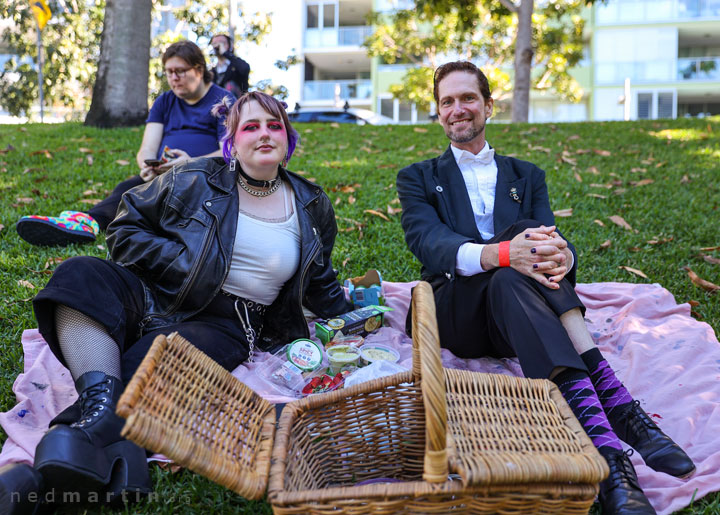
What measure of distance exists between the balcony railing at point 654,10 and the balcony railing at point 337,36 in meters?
10.9

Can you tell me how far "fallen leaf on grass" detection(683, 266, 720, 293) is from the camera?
12.4 ft

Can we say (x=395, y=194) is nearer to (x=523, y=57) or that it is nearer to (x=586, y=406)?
(x=586, y=406)

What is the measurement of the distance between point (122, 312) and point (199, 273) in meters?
0.36

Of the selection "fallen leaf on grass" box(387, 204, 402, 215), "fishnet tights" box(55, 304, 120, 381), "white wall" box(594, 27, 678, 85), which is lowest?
"fishnet tights" box(55, 304, 120, 381)

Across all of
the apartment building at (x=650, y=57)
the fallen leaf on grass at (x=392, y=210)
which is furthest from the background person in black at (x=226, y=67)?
the apartment building at (x=650, y=57)

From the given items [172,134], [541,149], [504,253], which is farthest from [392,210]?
[541,149]

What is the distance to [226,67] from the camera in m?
6.39

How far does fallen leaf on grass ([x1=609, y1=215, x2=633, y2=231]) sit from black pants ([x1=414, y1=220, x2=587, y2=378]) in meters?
2.62

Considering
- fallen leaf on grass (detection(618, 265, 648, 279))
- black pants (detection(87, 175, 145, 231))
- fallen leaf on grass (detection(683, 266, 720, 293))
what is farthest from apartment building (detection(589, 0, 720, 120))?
black pants (detection(87, 175, 145, 231))

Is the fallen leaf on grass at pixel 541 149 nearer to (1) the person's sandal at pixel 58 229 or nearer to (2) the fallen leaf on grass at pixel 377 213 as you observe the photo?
(2) the fallen leaf on grass at pixel 377 213

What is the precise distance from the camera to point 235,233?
267cm

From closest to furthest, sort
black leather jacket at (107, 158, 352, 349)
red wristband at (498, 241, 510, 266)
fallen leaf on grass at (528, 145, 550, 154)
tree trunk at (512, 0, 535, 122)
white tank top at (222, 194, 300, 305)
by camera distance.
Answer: red wristband at (498, 241, 510, 266) → black leather jacket at (107, 158, 352, 349) → white tank top at (222, 194, 300, 305) → fallen leaf on grass at (528, 145, 550, 154) → tree trunk at (512, 0, 535, 122)

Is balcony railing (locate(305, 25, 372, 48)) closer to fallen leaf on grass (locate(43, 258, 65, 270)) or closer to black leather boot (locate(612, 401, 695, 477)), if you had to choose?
fallen leaf on grass (locate(43, 258, 65, 270))

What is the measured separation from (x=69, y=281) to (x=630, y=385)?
2546 mm
